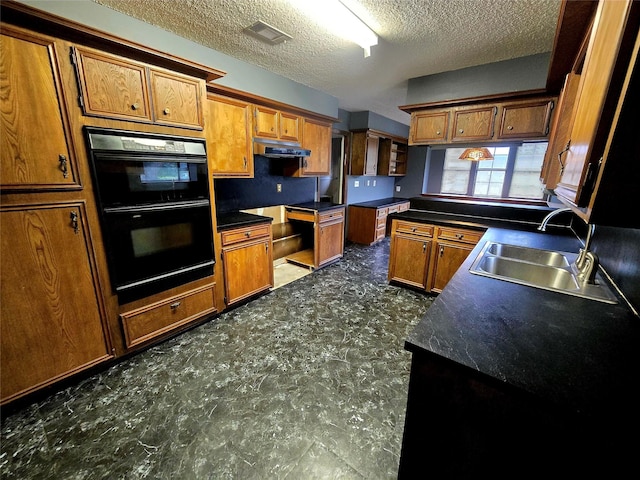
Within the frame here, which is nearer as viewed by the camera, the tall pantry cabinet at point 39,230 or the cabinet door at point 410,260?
the tall pantry cabinet at point 39,230

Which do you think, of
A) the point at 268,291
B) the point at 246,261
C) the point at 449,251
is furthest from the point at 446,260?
the point at 246,261

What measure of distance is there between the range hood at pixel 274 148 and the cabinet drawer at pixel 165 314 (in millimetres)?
1548

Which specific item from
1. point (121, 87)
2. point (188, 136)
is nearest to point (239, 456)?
point (188, 136)

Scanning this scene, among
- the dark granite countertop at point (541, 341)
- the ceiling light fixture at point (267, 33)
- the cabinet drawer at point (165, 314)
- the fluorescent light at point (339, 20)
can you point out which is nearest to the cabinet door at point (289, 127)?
the ceiling light fixture at point (267, 33)

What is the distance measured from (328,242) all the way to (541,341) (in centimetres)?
319

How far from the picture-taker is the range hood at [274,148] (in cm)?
295

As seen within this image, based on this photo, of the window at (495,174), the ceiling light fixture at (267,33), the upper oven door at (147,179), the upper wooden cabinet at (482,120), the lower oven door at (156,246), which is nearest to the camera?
the upper oven door at (147,179)

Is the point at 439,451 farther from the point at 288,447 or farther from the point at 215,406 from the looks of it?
the point at 215,406

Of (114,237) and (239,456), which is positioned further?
(114,237)

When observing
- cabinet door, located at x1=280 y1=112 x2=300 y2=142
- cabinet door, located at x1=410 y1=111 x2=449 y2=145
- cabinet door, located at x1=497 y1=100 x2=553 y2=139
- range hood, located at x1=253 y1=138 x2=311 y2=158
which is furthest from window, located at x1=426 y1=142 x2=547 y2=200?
range hood, located at x1=253 y1=138 x2=311 y2=158

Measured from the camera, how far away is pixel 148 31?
2.19 metres

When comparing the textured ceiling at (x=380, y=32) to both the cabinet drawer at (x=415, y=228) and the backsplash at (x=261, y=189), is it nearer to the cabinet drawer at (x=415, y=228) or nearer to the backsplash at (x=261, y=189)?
the backsplash at (x=261, y=189)

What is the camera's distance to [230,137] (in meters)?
2.69

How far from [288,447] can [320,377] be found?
1.75 ft
